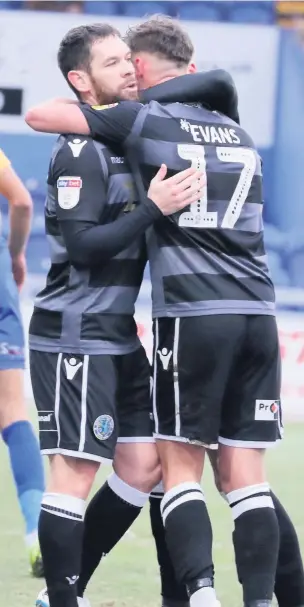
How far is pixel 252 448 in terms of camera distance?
334cm

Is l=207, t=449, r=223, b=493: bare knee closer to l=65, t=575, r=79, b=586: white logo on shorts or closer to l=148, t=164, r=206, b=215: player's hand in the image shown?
l=65, t=575, r=79, b=586: white logo on shorts

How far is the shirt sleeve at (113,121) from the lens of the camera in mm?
3299

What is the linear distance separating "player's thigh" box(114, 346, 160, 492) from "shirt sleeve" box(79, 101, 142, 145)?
56cm

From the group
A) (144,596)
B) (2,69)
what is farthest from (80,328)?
(2,69)

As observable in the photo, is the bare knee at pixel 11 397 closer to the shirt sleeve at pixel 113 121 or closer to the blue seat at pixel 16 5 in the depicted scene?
the shirt sleeve at pixel 113 121

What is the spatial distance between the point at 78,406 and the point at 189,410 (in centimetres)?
Answer: 28

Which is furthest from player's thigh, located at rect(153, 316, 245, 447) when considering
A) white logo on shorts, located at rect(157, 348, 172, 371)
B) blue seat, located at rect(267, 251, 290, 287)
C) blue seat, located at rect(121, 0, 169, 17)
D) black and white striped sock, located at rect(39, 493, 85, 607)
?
blue seat, located at rect(121, 0, 169, 17)

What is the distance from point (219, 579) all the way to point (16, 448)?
808 millimetres

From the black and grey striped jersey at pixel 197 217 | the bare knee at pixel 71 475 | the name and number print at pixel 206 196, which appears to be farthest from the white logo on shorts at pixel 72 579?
the name and number print at pixel 206 196

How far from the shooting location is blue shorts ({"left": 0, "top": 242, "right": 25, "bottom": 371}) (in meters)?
4.51

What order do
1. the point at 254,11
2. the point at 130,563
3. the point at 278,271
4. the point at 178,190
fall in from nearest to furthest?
the point at 178,190 → the point at 130,563 → the point at 254,11 → the point at 278,271

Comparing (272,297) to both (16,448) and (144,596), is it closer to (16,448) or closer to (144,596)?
(144,596)

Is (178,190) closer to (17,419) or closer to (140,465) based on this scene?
(140,465)

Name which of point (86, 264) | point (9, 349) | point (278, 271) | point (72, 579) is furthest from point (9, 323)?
point (278, 271)
